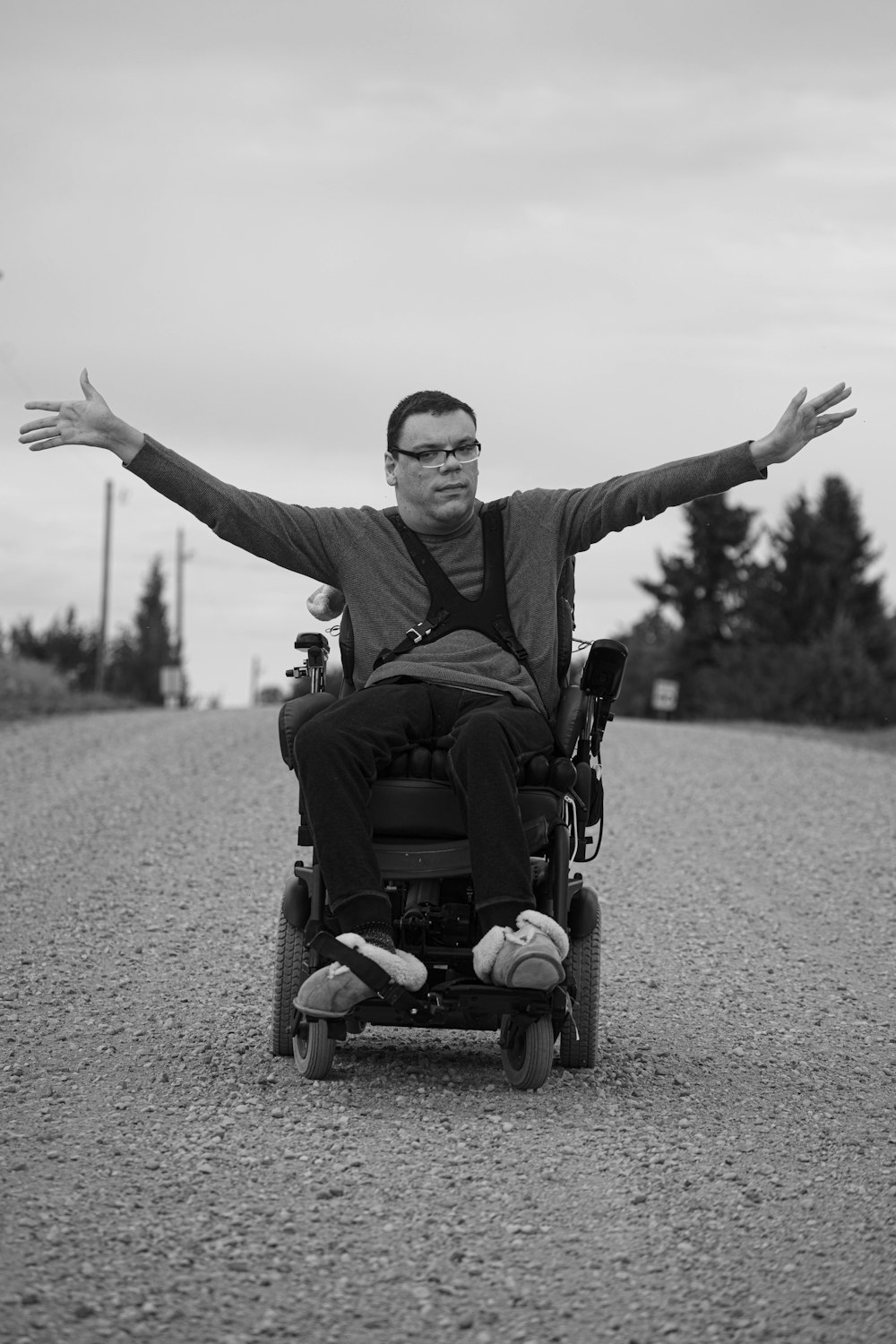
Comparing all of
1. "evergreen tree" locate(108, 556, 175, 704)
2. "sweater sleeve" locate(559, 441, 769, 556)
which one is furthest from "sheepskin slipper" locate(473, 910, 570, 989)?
"evergreen tree" locate(108, 556, 175, 704)

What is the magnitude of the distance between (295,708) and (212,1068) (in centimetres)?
111

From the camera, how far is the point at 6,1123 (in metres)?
4.48

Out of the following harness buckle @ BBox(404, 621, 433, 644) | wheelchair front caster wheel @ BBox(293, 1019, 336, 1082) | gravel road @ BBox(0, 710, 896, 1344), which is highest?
harness buckle @ BBox(404, 621, 433, 644)

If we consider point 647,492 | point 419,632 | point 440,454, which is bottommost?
point 419,632

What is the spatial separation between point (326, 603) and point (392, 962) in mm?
1346

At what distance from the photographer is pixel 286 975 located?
17.5 ft

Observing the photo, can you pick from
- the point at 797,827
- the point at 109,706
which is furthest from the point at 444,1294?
the point at 109,706

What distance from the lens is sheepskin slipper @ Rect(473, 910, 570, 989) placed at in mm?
4637

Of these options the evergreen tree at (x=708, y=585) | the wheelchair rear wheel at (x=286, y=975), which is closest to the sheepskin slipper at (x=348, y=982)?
the wheelchair rear wheel at (x=286, y=975)

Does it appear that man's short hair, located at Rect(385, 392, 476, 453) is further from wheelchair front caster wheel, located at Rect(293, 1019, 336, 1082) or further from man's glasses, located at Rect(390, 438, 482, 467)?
wheelchair front caster wheel, located at Rect(293, 1019, 336, 1082)

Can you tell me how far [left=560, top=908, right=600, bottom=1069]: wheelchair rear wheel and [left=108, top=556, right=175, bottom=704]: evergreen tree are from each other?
69.8 m

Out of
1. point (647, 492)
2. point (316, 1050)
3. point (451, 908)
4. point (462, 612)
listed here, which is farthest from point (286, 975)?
point (647, 492)

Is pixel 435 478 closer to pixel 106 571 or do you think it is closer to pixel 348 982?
pixel 348 982

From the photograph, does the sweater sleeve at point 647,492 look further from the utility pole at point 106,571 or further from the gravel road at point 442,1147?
the utility pole at point 106,571
